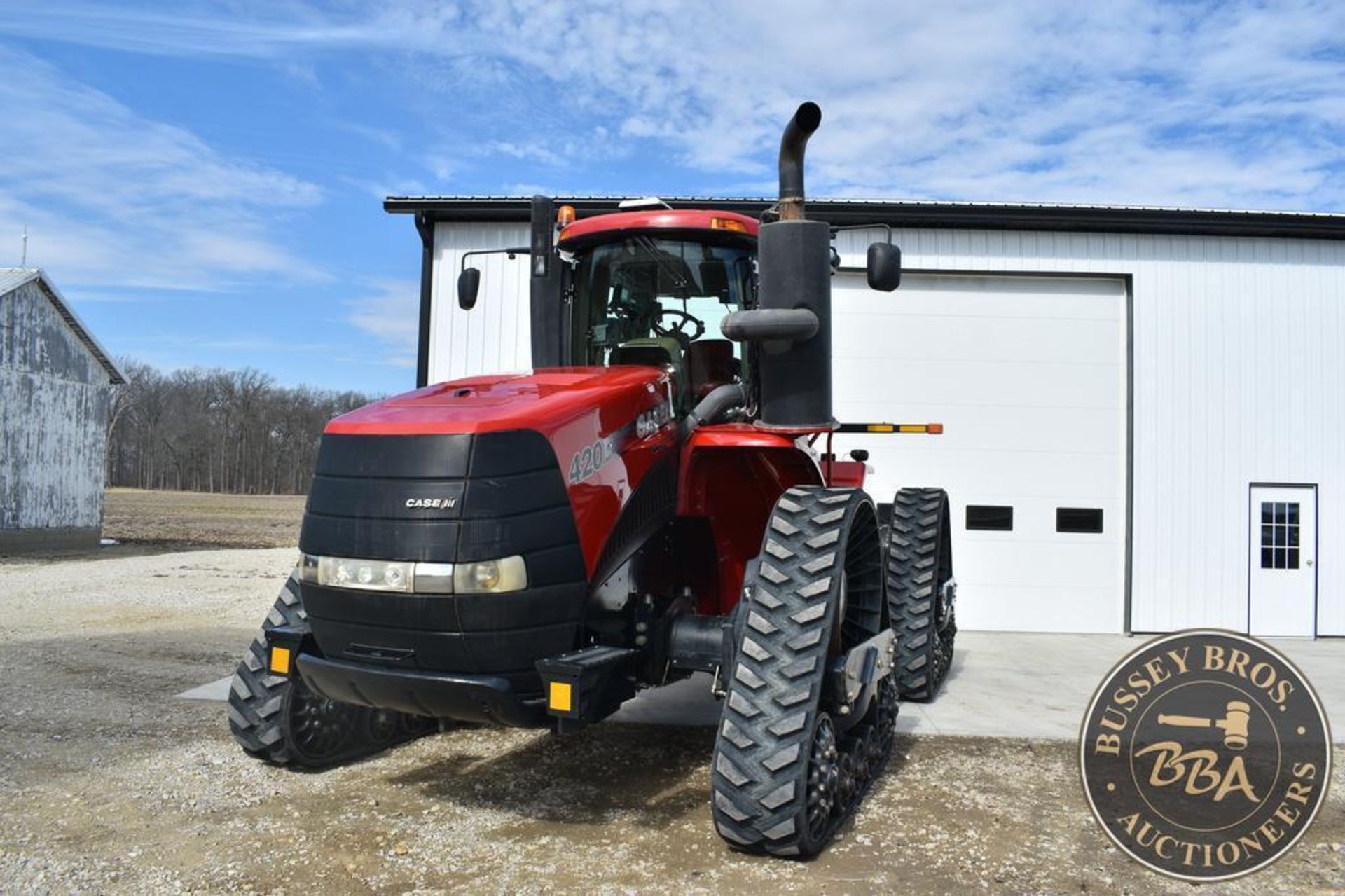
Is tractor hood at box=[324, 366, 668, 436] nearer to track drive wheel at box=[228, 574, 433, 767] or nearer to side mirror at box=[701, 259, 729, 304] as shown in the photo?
side mirror at box=[701, 259, 729, 304]

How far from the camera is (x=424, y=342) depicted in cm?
1077

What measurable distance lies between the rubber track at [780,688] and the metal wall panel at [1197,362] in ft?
23.7

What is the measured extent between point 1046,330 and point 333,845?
9343mm

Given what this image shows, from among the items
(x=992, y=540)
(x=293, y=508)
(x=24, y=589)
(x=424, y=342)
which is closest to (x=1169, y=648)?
(x=992, y=540)

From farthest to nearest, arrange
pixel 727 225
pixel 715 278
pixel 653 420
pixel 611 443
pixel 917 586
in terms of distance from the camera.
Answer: pixel 917 586 → pixel 715 278 → pixel 727 225 → pixel 653 420 → pixel 611 443

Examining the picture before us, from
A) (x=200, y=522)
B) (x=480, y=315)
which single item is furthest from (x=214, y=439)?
(x=480, y=315)

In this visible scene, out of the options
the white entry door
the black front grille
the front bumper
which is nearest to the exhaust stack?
the black front grille

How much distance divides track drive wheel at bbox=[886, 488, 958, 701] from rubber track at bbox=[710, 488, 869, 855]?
8.77 feet

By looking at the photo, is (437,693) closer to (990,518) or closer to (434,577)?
(434,577)

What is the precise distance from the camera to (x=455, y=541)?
3566 mm

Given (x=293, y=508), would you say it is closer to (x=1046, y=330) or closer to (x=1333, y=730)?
(x=1046, y=330)

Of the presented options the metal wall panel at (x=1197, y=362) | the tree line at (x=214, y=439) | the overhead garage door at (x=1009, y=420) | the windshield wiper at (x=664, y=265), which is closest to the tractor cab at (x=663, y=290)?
the windshield wiper at (x=664, y=265)

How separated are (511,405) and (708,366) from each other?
1.60 m

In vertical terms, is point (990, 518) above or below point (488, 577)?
below
